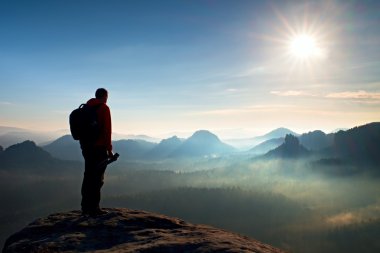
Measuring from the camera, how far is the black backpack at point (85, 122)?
1321 cm

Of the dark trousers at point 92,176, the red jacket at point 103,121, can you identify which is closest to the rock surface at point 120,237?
→ the dark trousers at point 92,176

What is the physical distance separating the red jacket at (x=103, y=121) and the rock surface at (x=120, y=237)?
2.99m

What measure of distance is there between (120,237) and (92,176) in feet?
11.8

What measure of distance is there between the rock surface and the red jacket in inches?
118

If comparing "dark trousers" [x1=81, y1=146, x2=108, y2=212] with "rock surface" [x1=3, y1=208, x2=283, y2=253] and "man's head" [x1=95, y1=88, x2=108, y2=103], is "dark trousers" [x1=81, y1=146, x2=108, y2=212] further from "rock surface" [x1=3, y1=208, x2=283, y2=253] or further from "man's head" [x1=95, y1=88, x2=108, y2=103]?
"man's head" [x1=95, y1=88, x2=108, y2=103]

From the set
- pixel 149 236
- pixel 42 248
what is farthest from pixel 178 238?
pixel 42 248

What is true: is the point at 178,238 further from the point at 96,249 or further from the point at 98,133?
the point at 98,133

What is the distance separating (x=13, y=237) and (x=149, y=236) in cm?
462

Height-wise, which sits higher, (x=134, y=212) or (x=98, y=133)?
(x=98, y=133)

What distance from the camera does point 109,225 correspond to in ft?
40.5

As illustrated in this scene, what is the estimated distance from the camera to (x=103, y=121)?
13.4m

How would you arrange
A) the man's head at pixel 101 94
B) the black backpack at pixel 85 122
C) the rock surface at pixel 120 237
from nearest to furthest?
the rock surface at pixel 120 237 < the black backpack at pixel 85 122 < the man's head at pixel 101 94

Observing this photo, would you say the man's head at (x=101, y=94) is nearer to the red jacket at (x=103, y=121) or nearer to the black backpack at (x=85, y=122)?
the red jacket at (x=103, y=121)

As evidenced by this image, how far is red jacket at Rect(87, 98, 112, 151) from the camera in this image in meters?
13.4
